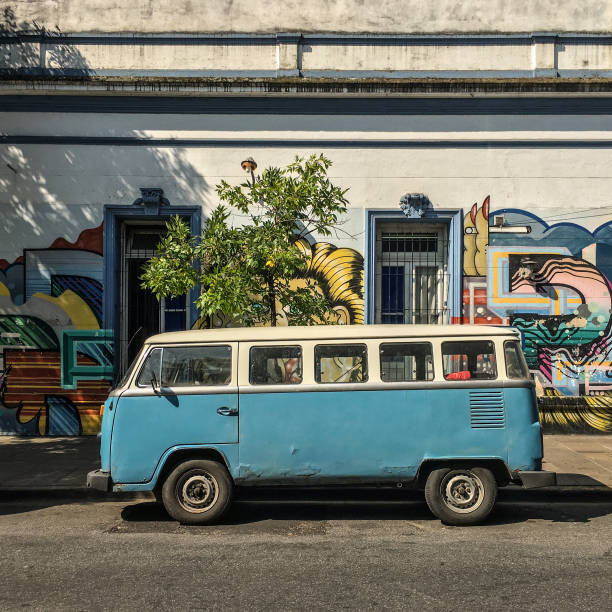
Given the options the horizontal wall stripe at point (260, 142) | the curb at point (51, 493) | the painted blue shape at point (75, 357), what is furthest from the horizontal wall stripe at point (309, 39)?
the curb at point (51, 493)

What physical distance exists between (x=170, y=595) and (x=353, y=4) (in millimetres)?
10410

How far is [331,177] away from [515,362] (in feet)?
18.9

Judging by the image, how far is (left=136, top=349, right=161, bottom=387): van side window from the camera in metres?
6.53

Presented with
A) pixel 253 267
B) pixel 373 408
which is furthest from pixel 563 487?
pixel 253 267

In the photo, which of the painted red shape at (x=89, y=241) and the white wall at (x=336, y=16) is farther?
the white wall at (x=336, y=16)

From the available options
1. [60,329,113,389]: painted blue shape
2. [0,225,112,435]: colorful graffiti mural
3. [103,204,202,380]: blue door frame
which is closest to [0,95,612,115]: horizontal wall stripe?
[103,204,202,380]: blue door frame

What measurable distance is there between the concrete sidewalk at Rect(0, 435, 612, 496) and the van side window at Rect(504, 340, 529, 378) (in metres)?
2.24

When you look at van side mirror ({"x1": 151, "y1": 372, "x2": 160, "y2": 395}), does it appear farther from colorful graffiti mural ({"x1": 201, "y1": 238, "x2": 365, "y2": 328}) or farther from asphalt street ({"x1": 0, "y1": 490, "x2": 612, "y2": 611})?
colorful graffiti mural ({"x1": 201, "y1": 238, "x2": 365, "y2": 328})

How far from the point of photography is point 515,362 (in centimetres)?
652

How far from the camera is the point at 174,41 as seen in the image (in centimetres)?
1137

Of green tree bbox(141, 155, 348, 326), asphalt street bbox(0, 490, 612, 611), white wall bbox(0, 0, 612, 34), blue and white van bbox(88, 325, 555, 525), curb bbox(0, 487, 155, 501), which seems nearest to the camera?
asphalt street bbox(0, 490, 612, 611)

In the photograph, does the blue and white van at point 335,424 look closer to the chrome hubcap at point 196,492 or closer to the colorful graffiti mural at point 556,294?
the chrome hubcap at point 196,492

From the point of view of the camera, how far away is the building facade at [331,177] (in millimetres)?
11188

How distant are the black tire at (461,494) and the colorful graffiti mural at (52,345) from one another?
681 centimetres
